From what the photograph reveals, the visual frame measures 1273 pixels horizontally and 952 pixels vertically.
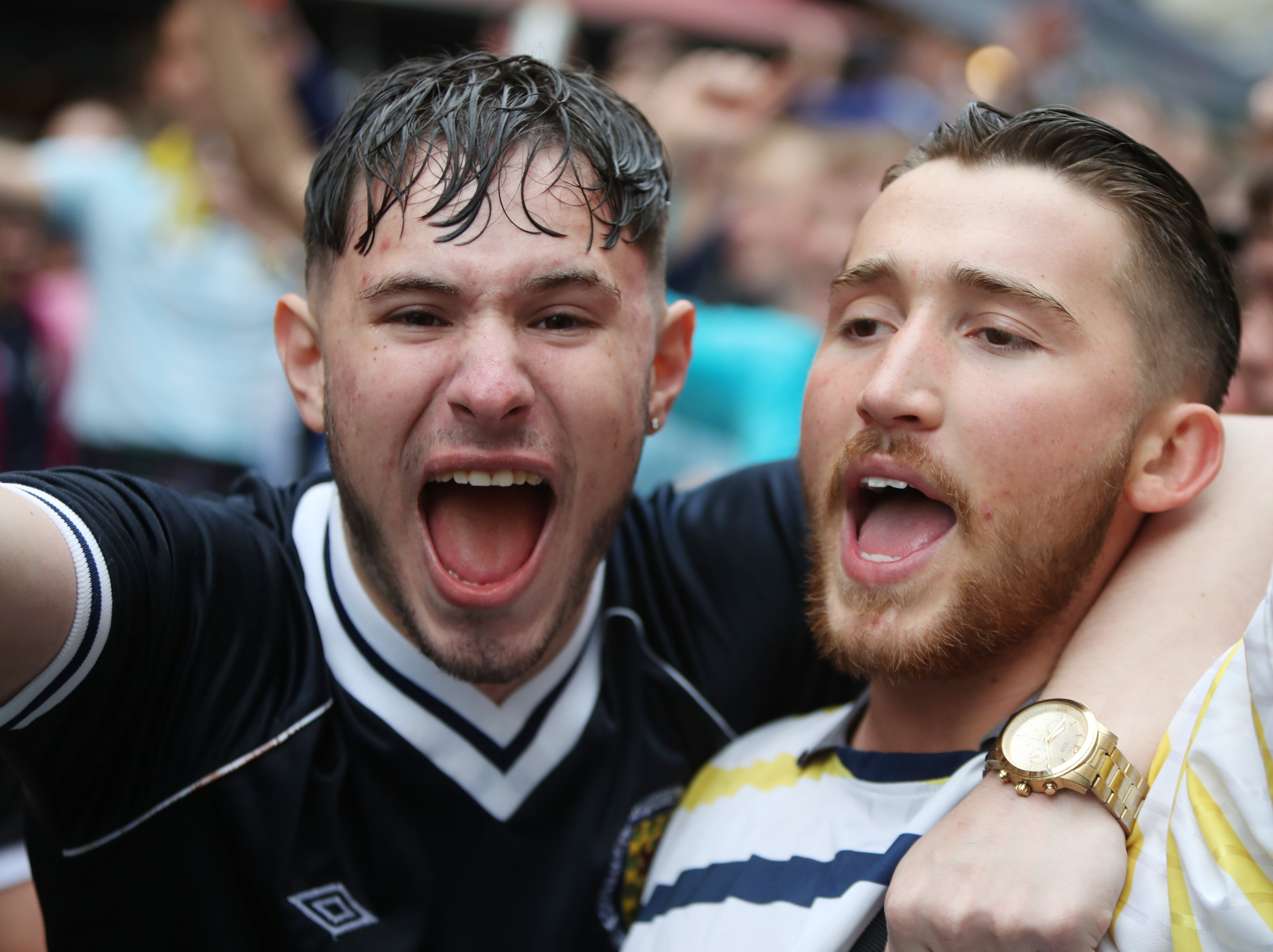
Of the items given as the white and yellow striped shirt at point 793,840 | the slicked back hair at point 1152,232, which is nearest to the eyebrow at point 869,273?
the slicked back hair at point 1152,232

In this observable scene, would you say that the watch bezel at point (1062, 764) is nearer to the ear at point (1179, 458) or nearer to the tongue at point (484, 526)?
the ear at point (1179, 458)

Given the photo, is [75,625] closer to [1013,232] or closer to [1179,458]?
[1013,232]

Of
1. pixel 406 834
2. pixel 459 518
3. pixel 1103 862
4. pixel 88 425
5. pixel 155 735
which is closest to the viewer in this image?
pixel 1103 862

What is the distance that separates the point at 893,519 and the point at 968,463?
22 centimetres

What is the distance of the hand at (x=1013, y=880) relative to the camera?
1274 mm

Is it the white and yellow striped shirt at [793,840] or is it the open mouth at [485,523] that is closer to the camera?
the white and yellow striped shirt at [793,840]

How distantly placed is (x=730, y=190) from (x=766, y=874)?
3.36m

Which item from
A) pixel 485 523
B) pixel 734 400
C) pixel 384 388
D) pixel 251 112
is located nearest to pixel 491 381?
pixel 384 388

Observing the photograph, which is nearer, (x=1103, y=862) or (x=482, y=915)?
(x=1103, y=862)

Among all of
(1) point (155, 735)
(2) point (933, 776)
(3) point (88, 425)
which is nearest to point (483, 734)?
(1) point (155, 735)

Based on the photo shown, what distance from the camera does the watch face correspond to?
55.4 inches

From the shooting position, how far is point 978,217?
5.57ft

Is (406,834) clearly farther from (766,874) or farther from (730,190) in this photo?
(730,190)

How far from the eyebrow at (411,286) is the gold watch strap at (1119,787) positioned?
43.5 inches
